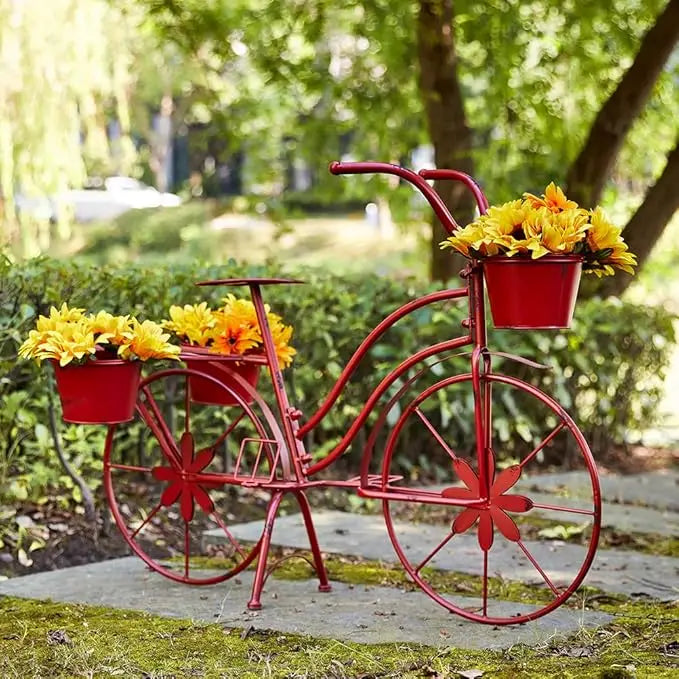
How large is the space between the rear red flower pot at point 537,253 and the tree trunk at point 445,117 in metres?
3.93

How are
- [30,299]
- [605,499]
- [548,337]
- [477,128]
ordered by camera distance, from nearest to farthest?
[30,299]
[605,499]
[548,337]
[477,128]

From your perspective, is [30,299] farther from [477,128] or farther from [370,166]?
[477,128]

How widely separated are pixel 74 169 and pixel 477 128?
188 inches

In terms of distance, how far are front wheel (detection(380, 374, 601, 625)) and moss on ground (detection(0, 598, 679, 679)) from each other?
0.22 m

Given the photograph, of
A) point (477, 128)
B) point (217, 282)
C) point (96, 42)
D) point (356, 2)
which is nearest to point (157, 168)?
point (96, 42)

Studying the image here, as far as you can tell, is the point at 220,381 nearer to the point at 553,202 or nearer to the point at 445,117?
the point at 553,202

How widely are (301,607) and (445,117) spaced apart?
14.6ft

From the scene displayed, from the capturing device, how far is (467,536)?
4805 millimetres

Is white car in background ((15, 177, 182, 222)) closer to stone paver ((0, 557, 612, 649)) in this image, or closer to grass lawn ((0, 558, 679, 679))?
stone paver ((0, 557, 612, 649))

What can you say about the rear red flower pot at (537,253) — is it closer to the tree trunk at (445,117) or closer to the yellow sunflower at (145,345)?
the yellow sunflower at (145,345)

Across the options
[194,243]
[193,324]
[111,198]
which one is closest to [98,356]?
[193,324]

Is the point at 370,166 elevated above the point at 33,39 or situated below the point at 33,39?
below

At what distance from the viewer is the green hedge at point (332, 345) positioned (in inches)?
179

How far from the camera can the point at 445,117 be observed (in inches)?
291
